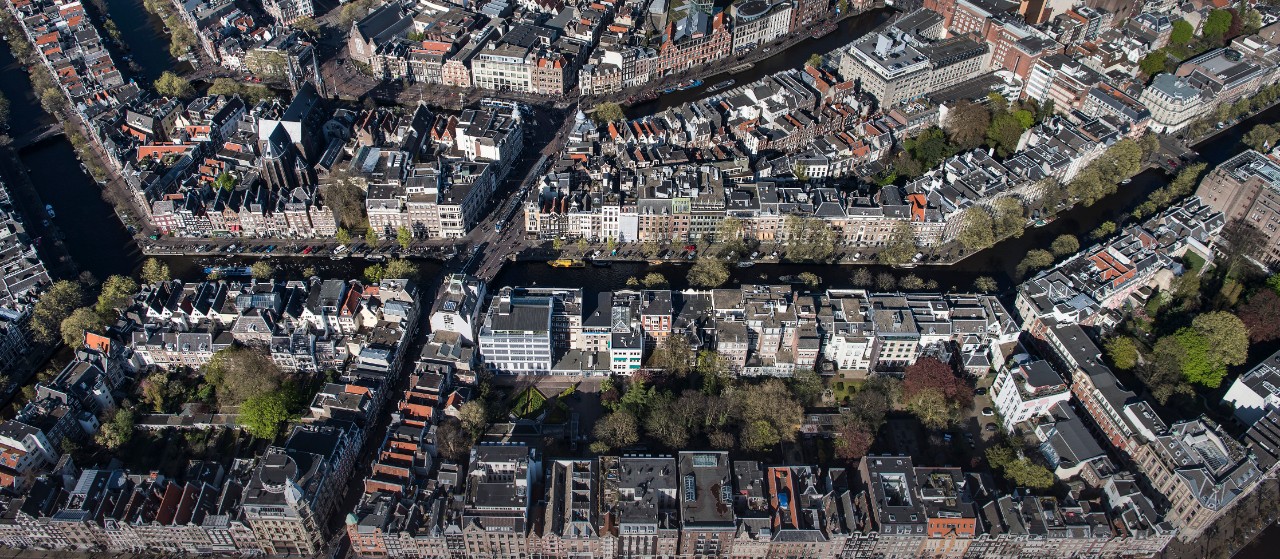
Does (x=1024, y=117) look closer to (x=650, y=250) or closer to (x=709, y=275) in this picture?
(x=709, y=275)

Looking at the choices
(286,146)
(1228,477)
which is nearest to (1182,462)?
(1228,477)

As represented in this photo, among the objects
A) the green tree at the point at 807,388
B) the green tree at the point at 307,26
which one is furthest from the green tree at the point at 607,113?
the green tree at the point at 307,26

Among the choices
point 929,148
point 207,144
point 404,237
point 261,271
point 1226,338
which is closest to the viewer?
point 1226,338

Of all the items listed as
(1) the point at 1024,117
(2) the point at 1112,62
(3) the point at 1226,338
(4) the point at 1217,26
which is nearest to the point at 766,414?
(3) the point at 1226,338

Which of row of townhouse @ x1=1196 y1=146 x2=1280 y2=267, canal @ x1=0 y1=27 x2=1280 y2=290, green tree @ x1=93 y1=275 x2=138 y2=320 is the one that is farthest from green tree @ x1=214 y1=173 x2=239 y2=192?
row of townhouse @ x1=1196 y1=146 x2=1280 y2=267

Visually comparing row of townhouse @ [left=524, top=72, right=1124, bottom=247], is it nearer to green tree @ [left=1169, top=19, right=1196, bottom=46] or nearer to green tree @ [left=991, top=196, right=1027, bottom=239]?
green tree @ [left=991, top=196, right=1027, bottom=239]
